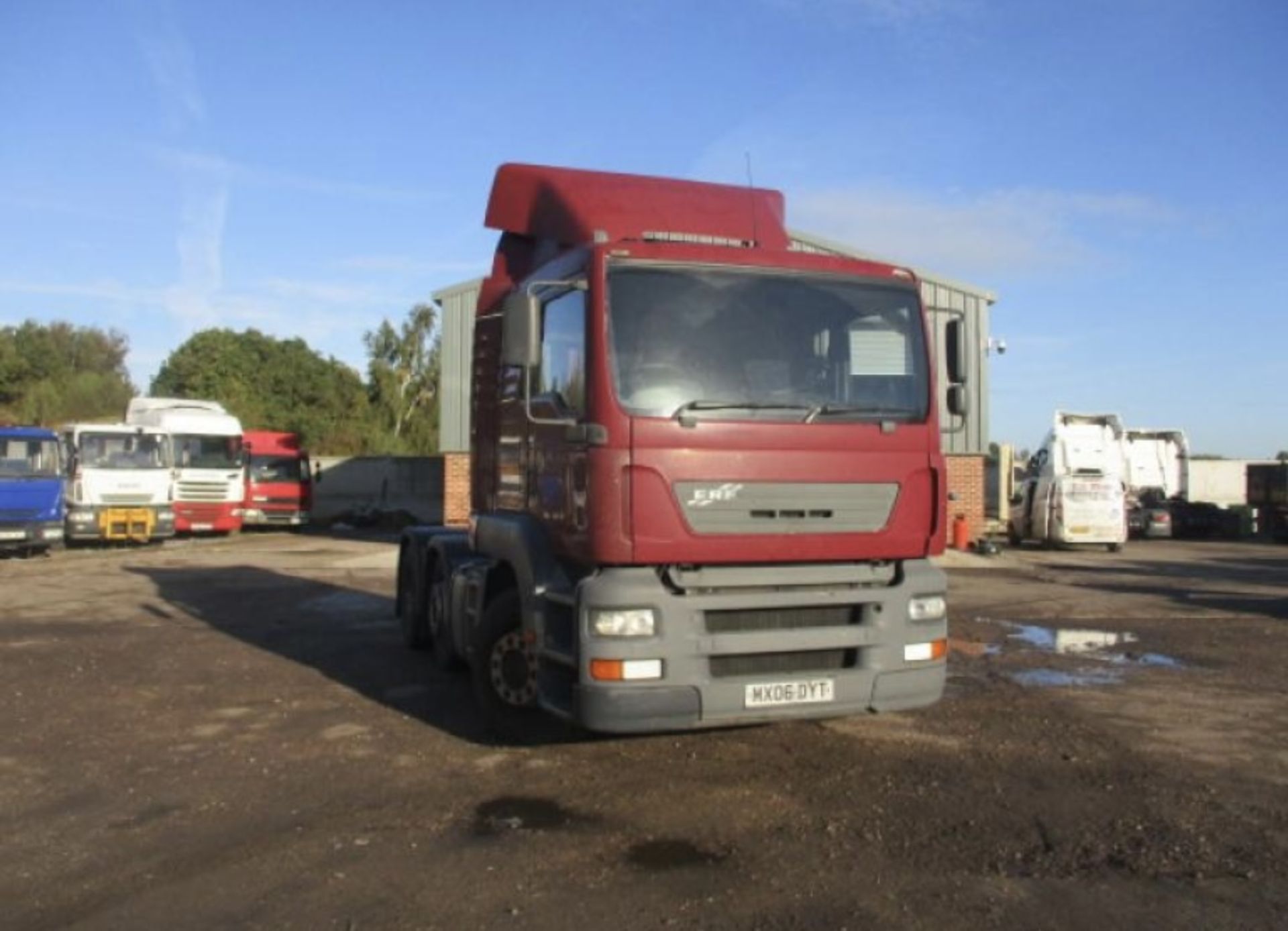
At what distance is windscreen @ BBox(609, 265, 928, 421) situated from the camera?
579cm

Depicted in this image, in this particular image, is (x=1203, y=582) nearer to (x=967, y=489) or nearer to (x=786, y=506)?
(x=967, y=489)

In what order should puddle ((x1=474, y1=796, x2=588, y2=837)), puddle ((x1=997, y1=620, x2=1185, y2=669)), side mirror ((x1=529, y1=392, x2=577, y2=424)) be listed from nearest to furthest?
puddle ((x1=474, y1=796, x2=588, y2=837)) < side mirror ((x1=529, y1=392, x2=577, y2=424)) < puddle ((x1=997, y1=620, x2=1185, y2=669))

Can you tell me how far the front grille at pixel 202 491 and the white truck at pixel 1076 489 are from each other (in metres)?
19.7

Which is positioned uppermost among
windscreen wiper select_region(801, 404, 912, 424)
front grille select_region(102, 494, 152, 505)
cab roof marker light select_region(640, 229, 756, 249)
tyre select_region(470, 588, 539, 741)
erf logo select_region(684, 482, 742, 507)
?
cab roof marker light select_region(640, 229, 756, 249)

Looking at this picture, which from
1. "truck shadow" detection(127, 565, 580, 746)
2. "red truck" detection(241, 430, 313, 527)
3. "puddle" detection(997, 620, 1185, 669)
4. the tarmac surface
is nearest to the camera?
the tarmac surface

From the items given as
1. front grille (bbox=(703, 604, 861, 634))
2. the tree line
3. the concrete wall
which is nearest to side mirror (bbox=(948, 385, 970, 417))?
front grille (bbox=(703, 604, 861, 634))

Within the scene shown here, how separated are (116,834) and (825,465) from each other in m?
4.05

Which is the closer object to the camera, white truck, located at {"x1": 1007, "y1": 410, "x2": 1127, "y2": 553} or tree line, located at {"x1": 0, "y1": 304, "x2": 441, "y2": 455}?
white truck, located at {"x1": 1007, "y1": 410, "x2": 1127, "y2": 553}

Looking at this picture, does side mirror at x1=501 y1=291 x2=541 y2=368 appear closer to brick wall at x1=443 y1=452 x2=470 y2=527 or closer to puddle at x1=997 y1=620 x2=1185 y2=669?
puddle at x1=997 y1=620 x2=1185 y2=669

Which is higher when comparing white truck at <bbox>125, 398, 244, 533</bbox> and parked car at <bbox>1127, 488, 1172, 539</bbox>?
white truck at <bbox>125, 398, 244, 533</bbox>

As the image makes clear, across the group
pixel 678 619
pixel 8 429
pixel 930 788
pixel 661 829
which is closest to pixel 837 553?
pixel 678 619

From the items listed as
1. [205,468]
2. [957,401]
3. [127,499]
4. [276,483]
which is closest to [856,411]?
[957,401]

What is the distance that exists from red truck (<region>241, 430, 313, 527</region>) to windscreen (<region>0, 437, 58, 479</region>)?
29.2 feet

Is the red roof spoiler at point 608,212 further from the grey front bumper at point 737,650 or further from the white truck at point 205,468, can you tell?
the white truck at point 205,468
